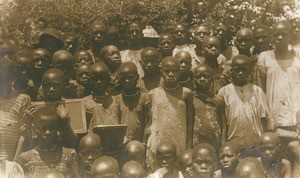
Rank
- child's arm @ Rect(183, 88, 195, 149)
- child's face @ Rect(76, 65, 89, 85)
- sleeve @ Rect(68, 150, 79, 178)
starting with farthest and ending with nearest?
1. child's face @ Rect(76, 65, 89, 85)
2. child's arm @ Rect(183, 88, 195, 149)
3. sleeve @ Rect(68, 150, 79, 178)

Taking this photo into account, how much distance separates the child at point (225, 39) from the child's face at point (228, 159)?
2.11 metres

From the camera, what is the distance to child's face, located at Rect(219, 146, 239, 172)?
5820mm

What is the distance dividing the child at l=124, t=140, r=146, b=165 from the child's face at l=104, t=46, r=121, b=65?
145 cm

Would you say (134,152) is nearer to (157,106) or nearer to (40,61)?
(157,106)

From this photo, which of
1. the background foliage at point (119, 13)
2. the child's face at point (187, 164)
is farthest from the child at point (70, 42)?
the child's face at point (187, 164)

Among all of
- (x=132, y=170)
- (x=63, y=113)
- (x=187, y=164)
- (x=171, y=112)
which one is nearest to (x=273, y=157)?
(x=187, y=164)

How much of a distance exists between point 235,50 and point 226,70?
746mm

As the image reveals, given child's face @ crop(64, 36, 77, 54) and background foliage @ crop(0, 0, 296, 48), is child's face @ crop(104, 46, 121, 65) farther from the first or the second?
background foliage @ crop(0, 0, 296, 48)

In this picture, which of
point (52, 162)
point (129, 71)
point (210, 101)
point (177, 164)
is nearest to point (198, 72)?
point (210, 101)

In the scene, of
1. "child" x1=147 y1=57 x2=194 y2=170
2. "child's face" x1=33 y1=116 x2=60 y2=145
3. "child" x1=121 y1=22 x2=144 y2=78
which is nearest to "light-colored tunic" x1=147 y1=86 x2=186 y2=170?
"child" x1=147 y1=57 x2=194 y2=170

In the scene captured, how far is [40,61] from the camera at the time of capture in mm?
6762

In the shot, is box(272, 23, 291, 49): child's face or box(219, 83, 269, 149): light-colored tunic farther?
box(272, 23, 291, 49): child's face

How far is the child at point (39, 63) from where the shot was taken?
664 centimetres

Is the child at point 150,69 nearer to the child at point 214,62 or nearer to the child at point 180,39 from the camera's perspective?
the child at point 214,62
